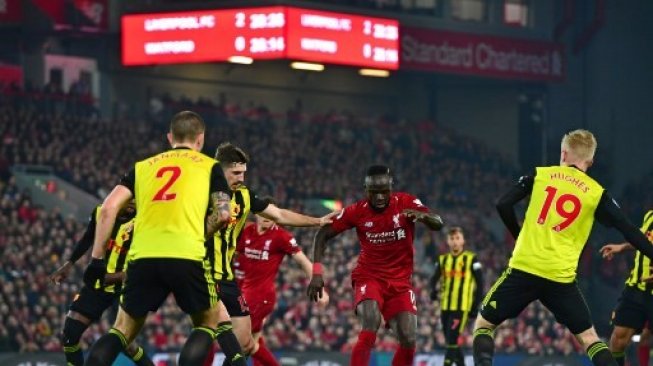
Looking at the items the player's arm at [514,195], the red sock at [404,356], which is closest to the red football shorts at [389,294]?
the red sock at [404,356]

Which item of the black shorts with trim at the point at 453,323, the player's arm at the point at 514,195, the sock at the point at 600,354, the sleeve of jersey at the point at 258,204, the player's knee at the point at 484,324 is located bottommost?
the black shorts with trim at the point at 453,323

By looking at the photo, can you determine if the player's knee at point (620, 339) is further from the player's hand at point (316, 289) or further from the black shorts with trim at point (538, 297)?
the player's hand at point (316, 289)

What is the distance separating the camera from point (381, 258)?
15172 mm

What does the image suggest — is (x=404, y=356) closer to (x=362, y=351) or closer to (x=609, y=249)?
(x=362, y=351)

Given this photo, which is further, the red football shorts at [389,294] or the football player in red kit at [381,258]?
the red football shorts at [389,294]

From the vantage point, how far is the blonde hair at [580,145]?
1327 centimetres

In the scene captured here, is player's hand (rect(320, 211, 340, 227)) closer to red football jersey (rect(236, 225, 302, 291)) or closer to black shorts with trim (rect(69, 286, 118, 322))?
black shorts with trim (rect(69, 286, 118, 322))

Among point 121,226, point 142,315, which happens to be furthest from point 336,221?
point 142,315

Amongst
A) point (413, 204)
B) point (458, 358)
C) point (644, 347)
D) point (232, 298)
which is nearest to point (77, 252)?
point (232, 298)

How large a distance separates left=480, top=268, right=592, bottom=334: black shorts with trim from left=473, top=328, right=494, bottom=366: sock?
22 cm

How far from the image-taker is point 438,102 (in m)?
48.9

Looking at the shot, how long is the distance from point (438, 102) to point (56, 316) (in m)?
23.3

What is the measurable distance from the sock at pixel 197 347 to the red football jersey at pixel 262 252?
5.34m

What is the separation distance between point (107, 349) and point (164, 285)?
696mm
